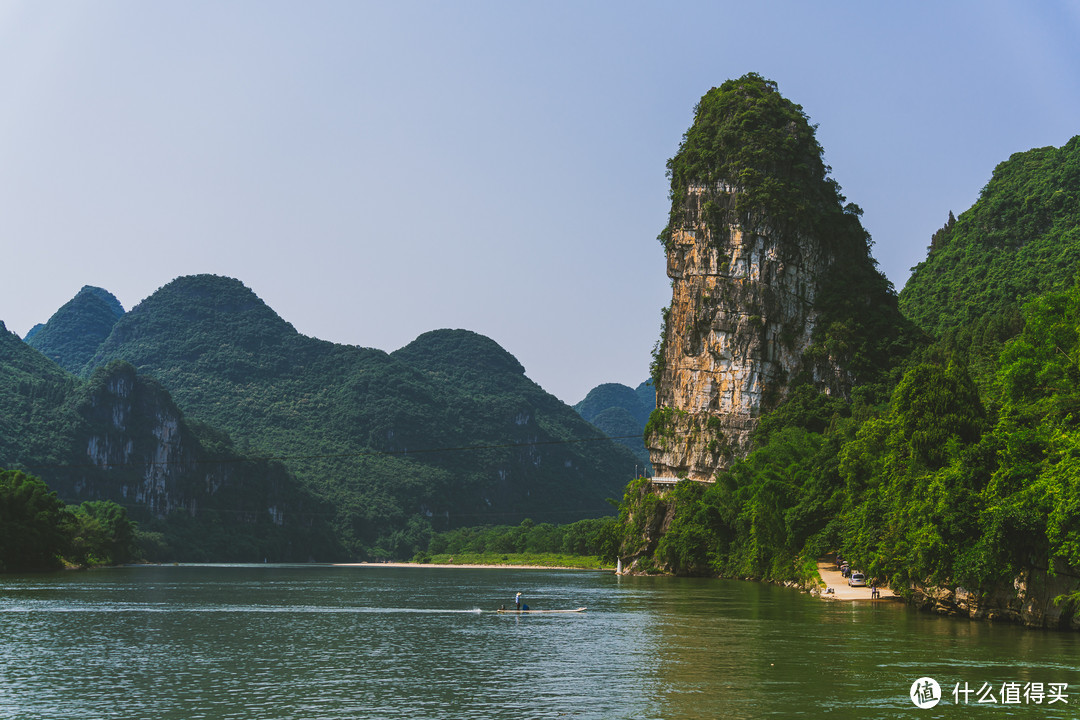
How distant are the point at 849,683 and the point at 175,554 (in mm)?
157487

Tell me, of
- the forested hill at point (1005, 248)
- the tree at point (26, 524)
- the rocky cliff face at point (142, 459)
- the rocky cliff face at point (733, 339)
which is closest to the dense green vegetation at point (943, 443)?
the forested hill at point (1005, 248)

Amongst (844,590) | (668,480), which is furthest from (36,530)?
(844,590)

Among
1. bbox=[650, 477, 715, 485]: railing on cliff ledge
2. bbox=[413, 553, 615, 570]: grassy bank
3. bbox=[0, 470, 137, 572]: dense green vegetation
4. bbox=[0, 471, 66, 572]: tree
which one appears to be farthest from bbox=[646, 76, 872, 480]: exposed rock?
bbox=[0, 471, 66, 572]: tree

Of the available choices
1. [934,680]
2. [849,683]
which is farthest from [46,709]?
[934,680]

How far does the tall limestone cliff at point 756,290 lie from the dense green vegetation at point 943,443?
0.89m

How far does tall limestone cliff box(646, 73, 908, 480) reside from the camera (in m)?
102

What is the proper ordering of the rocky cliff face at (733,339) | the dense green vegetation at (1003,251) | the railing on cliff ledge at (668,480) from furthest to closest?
the railing on cliff ledge at (668,480) → the rocky cliff face at (733,339) → the dense green vegetation at (1003,251)

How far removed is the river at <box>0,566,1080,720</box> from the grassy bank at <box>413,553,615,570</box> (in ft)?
264

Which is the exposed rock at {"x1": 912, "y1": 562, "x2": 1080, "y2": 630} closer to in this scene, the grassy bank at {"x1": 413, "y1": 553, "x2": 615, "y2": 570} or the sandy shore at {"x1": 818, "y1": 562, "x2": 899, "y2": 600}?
the sandy shore at {"x1": 818, "y1": 562, "x2": 899, "y2": 600}

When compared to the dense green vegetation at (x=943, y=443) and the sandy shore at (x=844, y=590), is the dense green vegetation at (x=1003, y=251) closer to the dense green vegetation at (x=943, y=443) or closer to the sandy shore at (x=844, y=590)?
the dense green vegetation at (x=943, y=443)

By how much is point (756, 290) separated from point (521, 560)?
225ft

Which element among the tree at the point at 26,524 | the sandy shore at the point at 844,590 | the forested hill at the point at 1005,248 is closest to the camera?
the sandy shore at the point at 844,590

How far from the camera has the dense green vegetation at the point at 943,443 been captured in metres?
32.7

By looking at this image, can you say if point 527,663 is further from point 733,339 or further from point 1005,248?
point 1005,248
